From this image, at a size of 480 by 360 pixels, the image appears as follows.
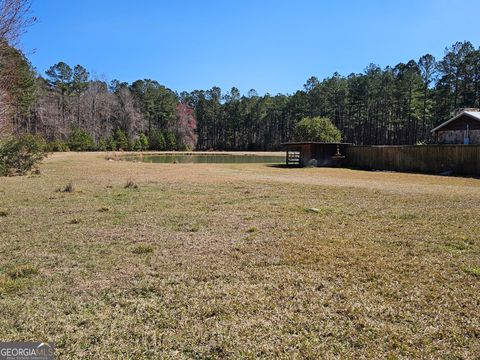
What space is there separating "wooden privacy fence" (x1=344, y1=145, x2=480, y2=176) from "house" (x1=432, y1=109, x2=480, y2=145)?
16.6 ft

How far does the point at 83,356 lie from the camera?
260cm

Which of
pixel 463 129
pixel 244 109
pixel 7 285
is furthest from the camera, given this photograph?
pixel 244 109

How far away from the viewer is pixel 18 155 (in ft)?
56.9

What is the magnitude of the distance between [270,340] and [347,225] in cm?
438

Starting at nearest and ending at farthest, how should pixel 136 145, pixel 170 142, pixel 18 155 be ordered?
pixel 18 155
pixel 136 145
pixel 170 142

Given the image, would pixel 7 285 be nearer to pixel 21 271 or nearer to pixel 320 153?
pixel 21 271

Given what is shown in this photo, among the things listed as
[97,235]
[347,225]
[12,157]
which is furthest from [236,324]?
[12,157]

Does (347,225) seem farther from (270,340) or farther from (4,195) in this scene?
(4,195)

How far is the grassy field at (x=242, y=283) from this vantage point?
2.81m

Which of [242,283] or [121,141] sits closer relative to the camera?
[242,283]

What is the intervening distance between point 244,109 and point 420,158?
211ft

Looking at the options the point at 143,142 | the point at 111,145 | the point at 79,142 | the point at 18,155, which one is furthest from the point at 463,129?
the point at 143,142

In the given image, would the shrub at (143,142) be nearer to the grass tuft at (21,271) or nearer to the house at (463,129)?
the house at (463,129)

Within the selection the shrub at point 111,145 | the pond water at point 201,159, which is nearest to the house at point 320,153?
the pond water at point 201,159
